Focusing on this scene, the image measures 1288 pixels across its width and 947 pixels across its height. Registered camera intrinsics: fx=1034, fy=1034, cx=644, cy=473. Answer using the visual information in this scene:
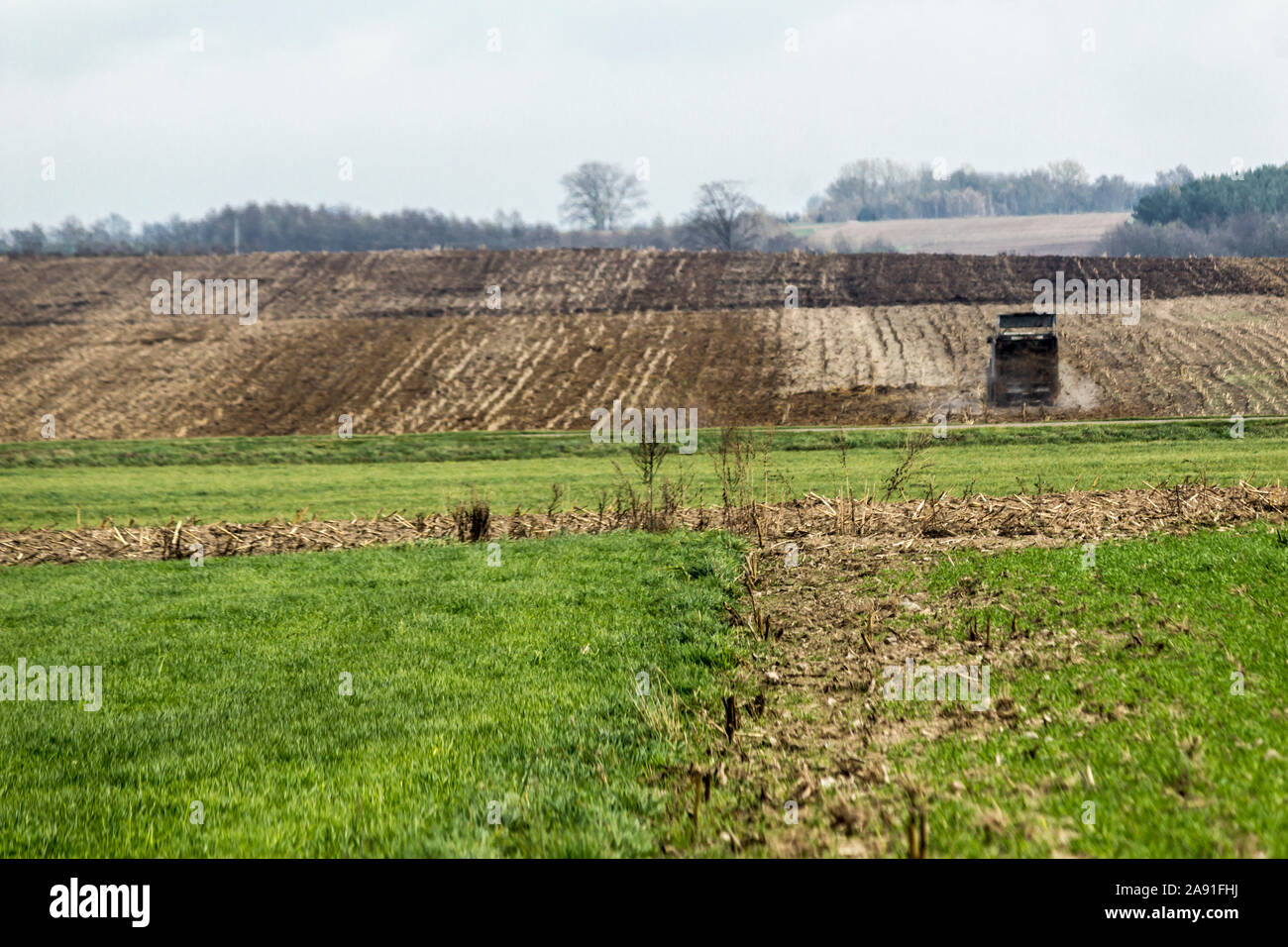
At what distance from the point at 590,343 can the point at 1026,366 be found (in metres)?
23.7

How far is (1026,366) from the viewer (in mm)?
41562

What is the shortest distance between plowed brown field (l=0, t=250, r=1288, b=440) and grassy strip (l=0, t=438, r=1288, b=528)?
1104 cm

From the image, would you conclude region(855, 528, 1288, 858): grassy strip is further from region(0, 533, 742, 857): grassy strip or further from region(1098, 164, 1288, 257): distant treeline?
region(1098, 164, 1288, 257): distant treeline

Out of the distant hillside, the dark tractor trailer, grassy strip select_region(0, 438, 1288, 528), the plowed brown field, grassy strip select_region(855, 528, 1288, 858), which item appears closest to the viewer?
grassy strip select_region(855, 528, 1288, 858)

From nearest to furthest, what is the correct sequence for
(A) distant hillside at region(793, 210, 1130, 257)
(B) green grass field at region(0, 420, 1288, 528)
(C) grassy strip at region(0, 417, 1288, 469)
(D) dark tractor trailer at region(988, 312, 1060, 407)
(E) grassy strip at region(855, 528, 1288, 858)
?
(E) grassy strip at region(855, 528, 1288, 858) → (B) green grass field at region(0, 420, 1288, 528) → (C) grassy strip at region(0, 417, 1288, 469) → (D) dark tractor trailer at region(988, 312, 1060, 407) → (A) distant hillside at region(793, 210, 1130, 257)

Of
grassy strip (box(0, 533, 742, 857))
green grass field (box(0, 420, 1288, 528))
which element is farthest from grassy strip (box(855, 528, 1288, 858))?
green grass field (box(0, 420, 1288, 528))

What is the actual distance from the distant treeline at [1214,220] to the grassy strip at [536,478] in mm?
78522

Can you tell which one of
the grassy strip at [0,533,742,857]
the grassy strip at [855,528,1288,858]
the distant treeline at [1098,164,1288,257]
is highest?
the distant treeline at [1098,164,1288,257]

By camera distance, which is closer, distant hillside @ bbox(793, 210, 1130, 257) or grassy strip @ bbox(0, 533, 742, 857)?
grassy strip @ bbox(0, 533, 742, 857)

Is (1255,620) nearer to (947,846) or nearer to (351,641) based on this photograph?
(947,846)

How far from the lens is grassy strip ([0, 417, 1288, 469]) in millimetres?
33781

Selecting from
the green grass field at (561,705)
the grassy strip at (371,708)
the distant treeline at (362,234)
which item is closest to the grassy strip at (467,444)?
the green grass field at (561,705)

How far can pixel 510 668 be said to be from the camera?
937 cm

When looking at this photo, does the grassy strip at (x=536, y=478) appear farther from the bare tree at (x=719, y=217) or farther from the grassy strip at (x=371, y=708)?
the bare tree at (x=719, y=217)
